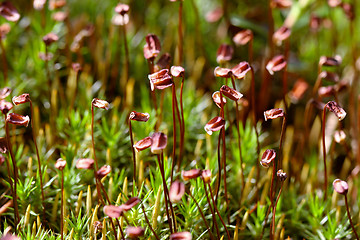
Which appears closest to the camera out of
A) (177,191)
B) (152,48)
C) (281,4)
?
(177,191)

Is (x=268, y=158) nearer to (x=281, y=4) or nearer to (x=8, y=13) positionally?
(x=281, y=4)

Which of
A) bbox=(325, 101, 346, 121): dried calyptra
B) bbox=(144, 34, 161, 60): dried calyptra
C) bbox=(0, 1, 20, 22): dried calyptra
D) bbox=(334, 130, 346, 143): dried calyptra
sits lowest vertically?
bbox=(334, 130, 346, 143): dried calyptra

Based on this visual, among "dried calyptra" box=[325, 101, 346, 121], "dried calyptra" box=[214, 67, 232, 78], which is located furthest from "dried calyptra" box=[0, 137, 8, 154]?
"dried calyptra" box=[325, 101, 346, 121]

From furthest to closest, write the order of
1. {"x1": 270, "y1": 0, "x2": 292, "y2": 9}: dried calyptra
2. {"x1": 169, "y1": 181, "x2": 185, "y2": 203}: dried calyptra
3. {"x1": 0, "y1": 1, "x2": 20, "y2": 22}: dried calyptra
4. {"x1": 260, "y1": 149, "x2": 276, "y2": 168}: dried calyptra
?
{"x1": 270, "y1": 0, "x2": 292, "y2": 9}: dried calyptra
{"x1": 0, "y1": 1, "x2": 20, "y2": 22}: dried calyptra
{"x1": 260, "y1": 149, "x2": 276, "y2": 168}: dried calyptra
{"x1": 169, "y1": 181, "x2": 185, "y2": 203}: dried calyptra

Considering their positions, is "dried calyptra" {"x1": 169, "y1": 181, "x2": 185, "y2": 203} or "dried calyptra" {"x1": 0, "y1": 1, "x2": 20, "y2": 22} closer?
"dried calyptra" {"x1": 169, "y1": 181, "x2": 185, "y2": 203}

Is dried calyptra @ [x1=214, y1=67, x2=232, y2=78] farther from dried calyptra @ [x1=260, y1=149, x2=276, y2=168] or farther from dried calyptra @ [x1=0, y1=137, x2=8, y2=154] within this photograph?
dried calyptra @ [x1=0, y1=137, x2=8, y2=154]

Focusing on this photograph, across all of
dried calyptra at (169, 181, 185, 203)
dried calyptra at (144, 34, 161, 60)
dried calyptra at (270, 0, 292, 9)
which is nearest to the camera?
dried calyptra at (169, 181, 185, 203)

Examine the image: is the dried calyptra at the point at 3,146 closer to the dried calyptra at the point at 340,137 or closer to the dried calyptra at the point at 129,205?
the dried calyptra at the point at 129,205

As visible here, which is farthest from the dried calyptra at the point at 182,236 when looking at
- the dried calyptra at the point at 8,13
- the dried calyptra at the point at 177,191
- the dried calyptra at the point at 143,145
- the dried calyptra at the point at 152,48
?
the dried calyptra at the point at 8,13

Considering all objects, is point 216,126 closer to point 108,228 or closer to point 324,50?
point 108,228

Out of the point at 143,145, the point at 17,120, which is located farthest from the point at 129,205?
the point at 17,120

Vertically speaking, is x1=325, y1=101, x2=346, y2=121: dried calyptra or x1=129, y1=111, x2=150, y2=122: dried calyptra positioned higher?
x1=129, y1=111, x2=150, y2=122: dried calyptra
